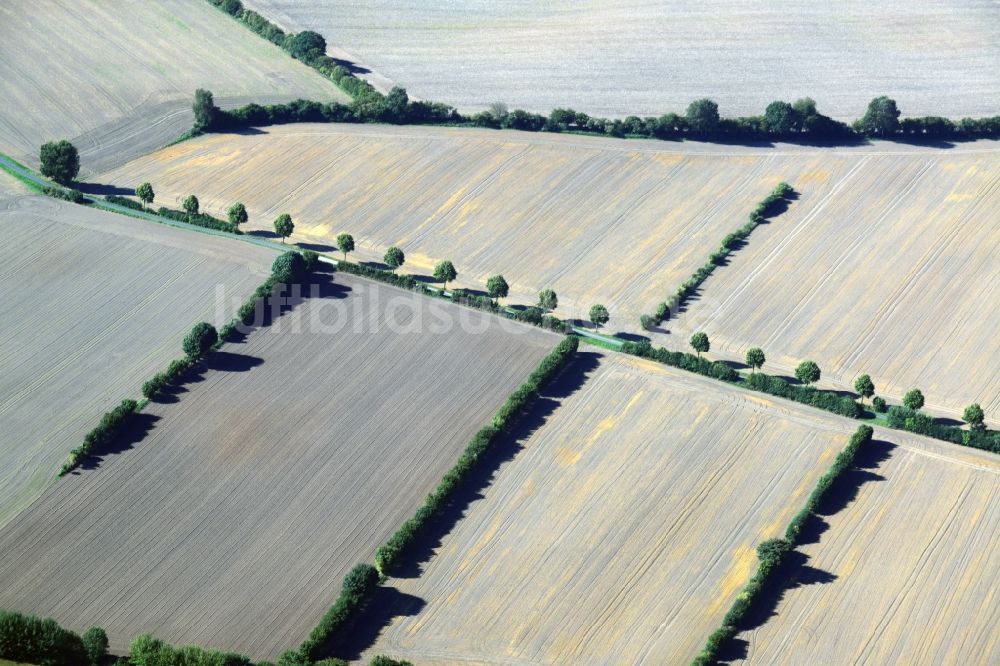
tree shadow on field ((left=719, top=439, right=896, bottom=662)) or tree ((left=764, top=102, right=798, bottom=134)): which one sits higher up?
tree ((left=764, top=102, right=798, bottom=134))

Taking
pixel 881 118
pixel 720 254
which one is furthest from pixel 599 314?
pixel 881 118

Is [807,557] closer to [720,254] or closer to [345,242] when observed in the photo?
[720,254]

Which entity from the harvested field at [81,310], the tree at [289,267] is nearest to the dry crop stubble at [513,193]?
the tree at [289,267]

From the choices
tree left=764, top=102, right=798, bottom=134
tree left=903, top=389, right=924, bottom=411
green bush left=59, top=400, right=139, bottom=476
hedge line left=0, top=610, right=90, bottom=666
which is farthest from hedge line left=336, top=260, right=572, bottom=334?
hedge line left=0, top=610, right=90, bottom=666

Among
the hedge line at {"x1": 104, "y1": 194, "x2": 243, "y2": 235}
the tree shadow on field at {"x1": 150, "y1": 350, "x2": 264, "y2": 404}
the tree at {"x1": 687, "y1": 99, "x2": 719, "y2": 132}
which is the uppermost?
the tree at {"x1": 687, "y1": 99, "x2": 719, "y2": 132}

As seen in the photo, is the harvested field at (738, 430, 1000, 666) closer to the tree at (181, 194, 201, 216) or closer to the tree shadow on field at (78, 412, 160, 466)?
the tree shadow on field at (78, 412, 160, 466)

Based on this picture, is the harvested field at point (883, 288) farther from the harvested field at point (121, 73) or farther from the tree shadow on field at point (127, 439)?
the harvested field at point (121, 73)
